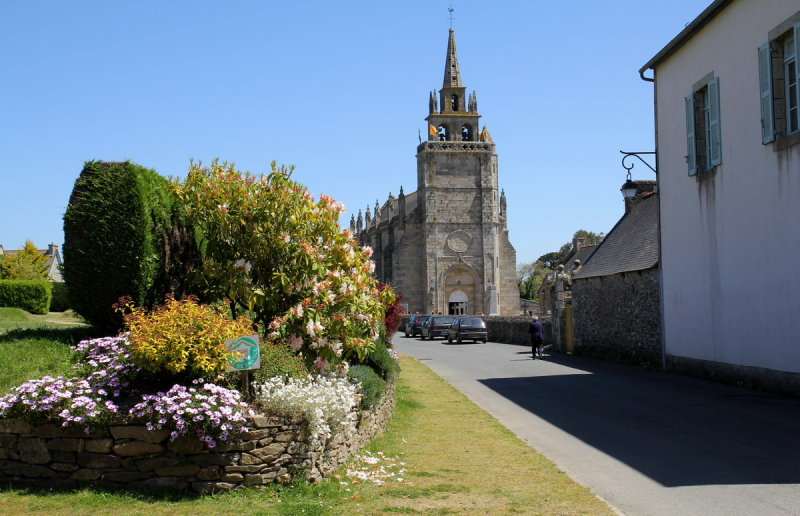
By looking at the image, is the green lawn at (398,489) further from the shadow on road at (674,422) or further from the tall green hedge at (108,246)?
the shadow on road at (674,422)

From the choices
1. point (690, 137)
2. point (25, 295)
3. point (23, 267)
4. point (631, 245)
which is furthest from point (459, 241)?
point (690, 137)

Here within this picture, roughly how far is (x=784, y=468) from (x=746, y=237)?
7.94 m

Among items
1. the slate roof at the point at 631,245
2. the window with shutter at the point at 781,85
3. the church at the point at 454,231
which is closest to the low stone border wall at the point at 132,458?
the window with shutter at the point at 781,85

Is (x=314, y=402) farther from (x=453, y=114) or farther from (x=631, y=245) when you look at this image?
(x=453, y=114)

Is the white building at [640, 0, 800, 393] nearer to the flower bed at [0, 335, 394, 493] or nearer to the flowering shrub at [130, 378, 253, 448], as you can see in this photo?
the flower bed at [0, 335, 394, 493]

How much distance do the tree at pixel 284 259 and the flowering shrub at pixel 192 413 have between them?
2.13 metres

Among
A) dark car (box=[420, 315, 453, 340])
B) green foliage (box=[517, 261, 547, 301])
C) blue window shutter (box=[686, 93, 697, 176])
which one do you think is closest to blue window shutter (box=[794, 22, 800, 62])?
blue window shutter (box=[686, 93, 697, 176])

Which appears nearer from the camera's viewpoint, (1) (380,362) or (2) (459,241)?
(1) (380,362)

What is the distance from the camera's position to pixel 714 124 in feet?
53.0

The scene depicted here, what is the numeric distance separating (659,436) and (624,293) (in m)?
12.2

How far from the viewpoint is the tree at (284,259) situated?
9.30 metres

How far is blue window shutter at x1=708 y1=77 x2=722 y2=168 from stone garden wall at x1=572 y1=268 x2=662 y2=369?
170 inches

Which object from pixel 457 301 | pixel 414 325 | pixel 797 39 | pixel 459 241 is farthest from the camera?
pixel 459 241

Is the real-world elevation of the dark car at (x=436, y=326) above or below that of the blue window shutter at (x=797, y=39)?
below
